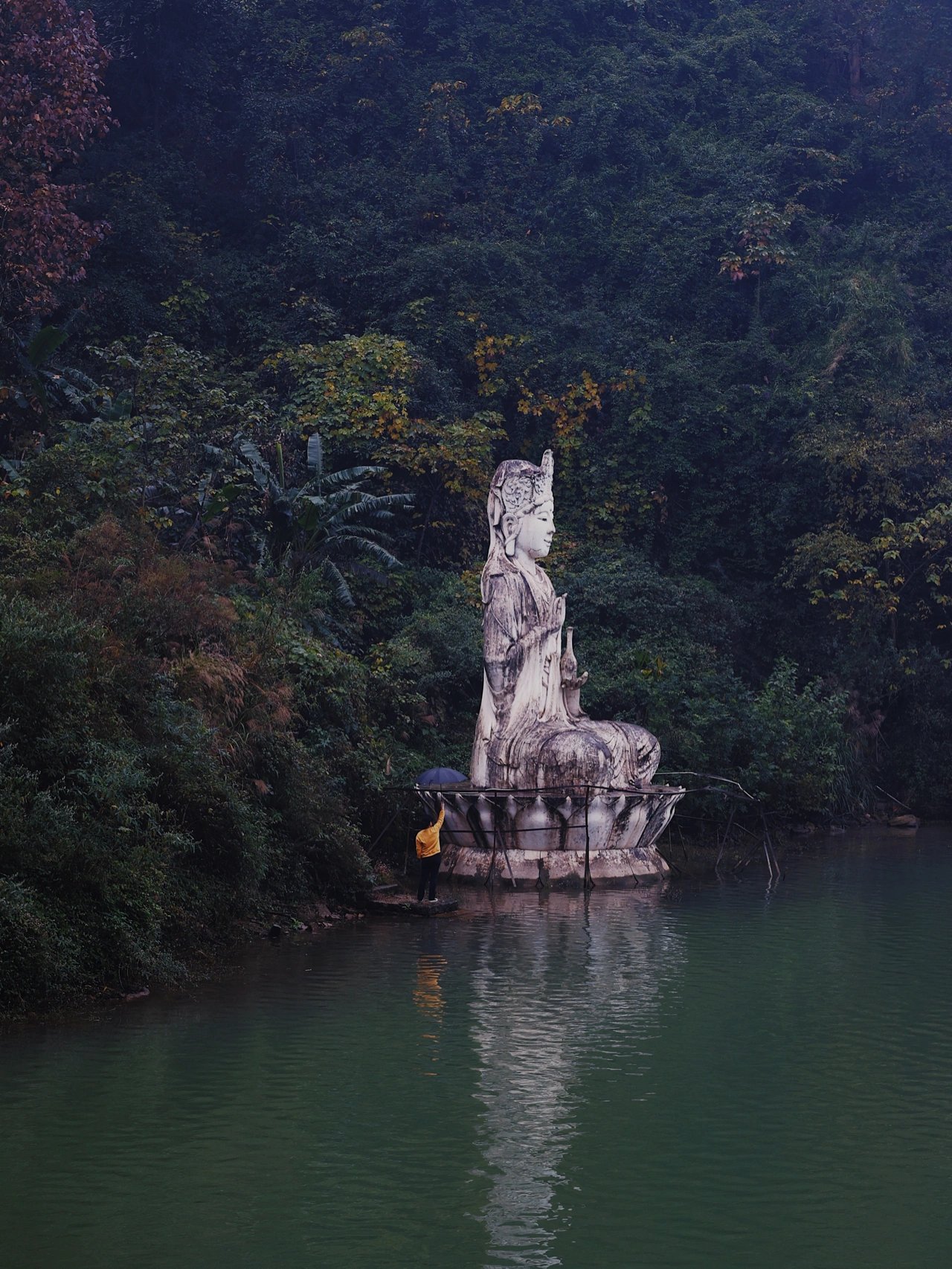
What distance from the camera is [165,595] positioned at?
15531mm

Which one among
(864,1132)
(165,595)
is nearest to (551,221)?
(165,595)

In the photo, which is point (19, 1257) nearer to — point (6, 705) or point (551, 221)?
point (6, 705)

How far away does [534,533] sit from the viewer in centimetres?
1770

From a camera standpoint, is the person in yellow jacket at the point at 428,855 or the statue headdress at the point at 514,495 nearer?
the person in yellow jacket at the point at 428,855

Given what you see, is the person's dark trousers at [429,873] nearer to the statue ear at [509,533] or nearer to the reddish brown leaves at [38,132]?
the statue ear at [509,533]

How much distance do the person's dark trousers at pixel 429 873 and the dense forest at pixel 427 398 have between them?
27.4 inches

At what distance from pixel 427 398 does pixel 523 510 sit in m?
10.1

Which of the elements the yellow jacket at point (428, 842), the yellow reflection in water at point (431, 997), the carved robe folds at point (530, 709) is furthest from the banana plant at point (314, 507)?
the yellow reflection in water at point (431, 997)

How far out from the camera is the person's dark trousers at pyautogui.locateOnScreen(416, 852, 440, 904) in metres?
15.5

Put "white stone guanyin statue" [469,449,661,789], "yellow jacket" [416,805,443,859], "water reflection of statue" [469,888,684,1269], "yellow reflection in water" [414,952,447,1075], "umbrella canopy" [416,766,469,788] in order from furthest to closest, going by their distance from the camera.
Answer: "white stone guanyin statue" [469,449,661,789]
"umbrella canopy" [416,766,469,788]
"yellow jacket" [416,805,443,859]
"yellow reflection in water" [414,952,447,1075]
"water reflection of statue" [469,888,684,1269]

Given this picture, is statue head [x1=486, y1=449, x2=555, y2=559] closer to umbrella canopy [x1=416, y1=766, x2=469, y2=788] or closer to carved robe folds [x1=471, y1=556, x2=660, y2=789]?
carved robe folds [x1=471, y1=556, x2=660, y2=789]

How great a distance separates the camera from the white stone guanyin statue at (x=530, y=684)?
1686 centimetres

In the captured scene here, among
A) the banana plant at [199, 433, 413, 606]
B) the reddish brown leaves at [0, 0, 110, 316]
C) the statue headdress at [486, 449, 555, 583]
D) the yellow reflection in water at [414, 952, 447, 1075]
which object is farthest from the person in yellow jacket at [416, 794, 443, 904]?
the reddish brown leaves at [0, 0, 110, 316]

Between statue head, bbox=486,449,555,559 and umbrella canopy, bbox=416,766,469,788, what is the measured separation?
8.79 ft
